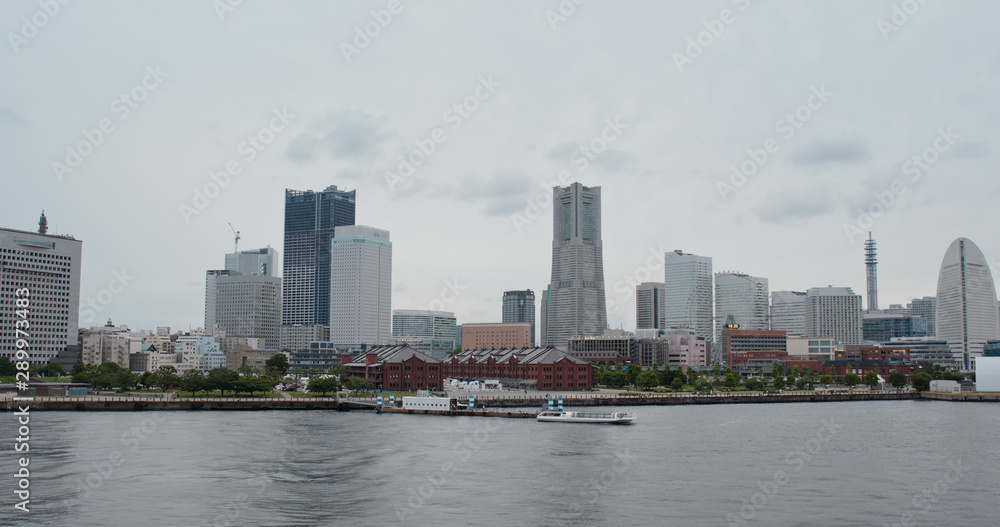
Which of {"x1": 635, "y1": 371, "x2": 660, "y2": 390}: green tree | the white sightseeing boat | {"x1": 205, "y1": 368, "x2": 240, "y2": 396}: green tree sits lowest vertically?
the white sightseeing boat

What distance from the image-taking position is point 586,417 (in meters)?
98.4

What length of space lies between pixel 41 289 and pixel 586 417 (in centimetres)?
13984

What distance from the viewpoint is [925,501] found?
162 feet

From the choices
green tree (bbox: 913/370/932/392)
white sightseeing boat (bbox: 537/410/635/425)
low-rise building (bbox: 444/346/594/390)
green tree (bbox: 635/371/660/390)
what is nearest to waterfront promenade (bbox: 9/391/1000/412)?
green tree (bbox: 913/370/932/392)

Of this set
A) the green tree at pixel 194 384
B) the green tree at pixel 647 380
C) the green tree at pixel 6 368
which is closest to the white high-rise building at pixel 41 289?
the green tree at pixel 6 368

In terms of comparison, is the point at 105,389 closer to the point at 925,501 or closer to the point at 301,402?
the point at 301,402

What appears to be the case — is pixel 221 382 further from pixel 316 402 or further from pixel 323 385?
pixel 316 402

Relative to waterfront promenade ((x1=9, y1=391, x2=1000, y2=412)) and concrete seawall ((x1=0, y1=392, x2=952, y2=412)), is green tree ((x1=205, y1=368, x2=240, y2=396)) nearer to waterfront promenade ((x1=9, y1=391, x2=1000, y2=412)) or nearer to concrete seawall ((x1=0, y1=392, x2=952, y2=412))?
waterfront promenade ((x1=9, y1=391, x2=1000, y2=412))

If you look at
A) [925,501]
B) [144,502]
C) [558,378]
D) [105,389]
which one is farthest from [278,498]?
[558,378]

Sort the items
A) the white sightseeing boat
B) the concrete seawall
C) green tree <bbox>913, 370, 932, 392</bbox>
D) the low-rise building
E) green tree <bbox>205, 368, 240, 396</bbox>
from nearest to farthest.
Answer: the white sightseeing boat → the concrete seawall → green tree <bbox>205, 368, 240, 396</bbox> → the low-rise building → green tree <bbox>913, 370, 932, 392</bbox>

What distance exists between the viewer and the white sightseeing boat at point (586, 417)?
Result: 314ft

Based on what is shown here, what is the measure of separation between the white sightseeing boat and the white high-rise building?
12601 cm

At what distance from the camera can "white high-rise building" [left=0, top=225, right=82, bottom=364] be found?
18100 cm

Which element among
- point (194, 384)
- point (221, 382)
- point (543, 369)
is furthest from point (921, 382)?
point (194, 384)
